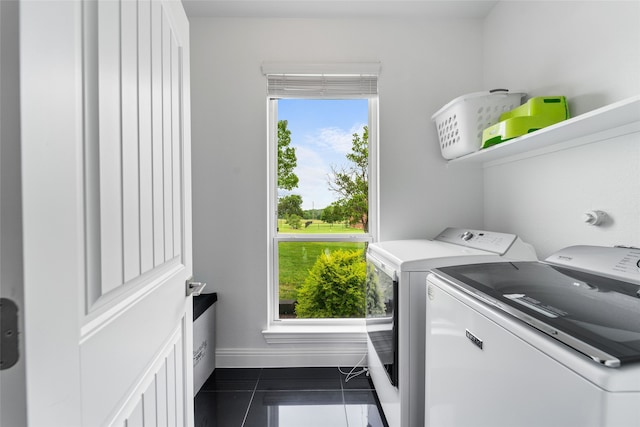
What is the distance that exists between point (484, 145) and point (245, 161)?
1569 mm

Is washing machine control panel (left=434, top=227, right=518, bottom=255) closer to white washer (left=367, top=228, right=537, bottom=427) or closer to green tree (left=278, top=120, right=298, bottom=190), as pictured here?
white washer (left=367, top=228, right=537, bottom=427)

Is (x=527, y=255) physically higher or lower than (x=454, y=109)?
lower

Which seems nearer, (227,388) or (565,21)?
(565,21)

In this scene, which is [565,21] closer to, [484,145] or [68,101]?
[484,145]

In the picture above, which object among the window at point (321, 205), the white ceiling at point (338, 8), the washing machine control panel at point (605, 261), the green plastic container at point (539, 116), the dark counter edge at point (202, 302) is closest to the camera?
the washing machine control panel at point (605, 261)

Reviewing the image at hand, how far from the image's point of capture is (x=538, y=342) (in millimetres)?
616

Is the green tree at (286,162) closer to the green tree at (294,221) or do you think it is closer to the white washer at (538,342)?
the green tree at (294,221)

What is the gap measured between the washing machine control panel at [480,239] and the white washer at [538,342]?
28 centimetres

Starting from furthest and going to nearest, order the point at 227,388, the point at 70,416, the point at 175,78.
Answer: the point at 227,388
the point at 175,78
the point at 70,416

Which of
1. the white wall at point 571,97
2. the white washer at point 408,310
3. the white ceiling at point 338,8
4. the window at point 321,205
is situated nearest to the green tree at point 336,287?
the window at point 321,205

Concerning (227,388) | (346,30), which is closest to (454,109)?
(346,30)

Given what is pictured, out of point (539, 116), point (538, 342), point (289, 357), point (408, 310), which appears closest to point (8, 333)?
point (538, 342)

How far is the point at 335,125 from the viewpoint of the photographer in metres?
2.24

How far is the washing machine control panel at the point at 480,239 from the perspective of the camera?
147 cm
